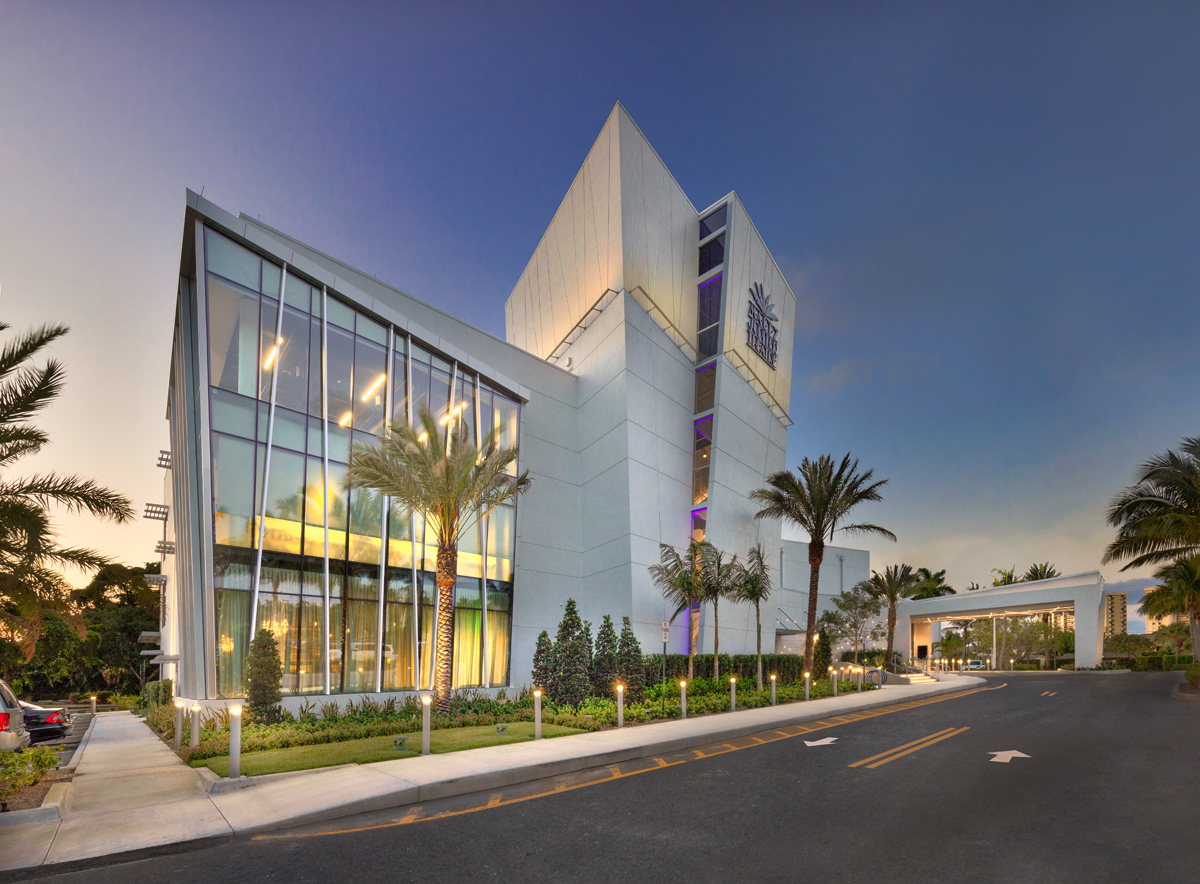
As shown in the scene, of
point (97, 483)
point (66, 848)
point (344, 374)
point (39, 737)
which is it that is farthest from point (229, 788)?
point (344, 374)

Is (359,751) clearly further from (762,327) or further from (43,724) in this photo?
(762,327)

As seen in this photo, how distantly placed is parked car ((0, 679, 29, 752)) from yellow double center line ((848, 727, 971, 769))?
14.4 meters

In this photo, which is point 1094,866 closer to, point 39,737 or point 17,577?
point 17,577

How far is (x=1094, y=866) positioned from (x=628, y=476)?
21830mm

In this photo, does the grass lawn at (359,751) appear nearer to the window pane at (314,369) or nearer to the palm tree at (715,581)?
the window pane at (314,369)

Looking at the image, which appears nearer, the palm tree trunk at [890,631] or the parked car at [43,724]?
the parked car at [43,724]

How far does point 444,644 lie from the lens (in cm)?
1920

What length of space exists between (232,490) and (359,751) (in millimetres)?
9395

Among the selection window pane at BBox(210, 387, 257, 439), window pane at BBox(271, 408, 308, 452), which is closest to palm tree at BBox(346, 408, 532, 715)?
window pane at BBox(271, 408, 308, 452)

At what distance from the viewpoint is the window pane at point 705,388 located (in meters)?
34.2

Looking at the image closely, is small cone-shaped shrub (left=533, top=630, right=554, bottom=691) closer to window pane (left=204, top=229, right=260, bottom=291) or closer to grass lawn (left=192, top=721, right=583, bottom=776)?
grass lawn (left=192, top=721, right=583, bottom=776)

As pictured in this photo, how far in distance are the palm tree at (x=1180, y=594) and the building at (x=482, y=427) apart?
59.1 ft

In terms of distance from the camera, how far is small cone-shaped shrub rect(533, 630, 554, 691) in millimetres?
22938

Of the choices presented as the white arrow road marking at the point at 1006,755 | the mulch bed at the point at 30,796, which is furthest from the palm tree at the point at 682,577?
the mulch bed at the point at 30,796
